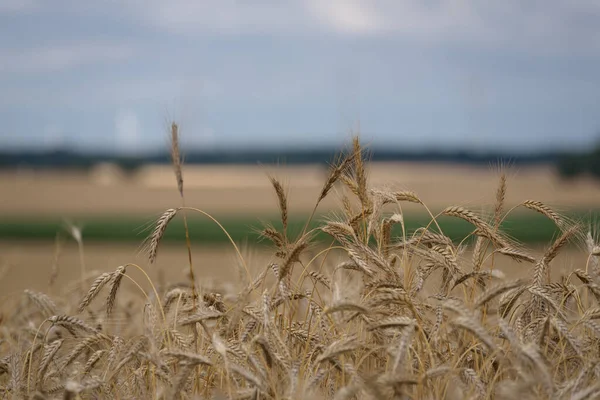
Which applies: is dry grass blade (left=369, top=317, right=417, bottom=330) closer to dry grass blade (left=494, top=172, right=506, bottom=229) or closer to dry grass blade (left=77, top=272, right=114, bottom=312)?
dry grass blade (left=494, top=172, right=506, bottom=229)

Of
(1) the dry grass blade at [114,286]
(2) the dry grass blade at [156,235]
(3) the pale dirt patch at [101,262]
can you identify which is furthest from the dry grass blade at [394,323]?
(3) the pale dirt patch at [101,262]

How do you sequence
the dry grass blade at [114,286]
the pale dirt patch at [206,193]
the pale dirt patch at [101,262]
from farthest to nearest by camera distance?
the pale dirt patch at [206,193], the pale dirt patch at [101,262], the dry grass blade at [114,286]

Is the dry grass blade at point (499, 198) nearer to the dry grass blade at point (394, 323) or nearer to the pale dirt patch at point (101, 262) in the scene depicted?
the dry grass blade at point (394, 323)

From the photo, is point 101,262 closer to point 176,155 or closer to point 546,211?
point 176,155

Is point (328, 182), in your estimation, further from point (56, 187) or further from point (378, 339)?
point (56, 187)

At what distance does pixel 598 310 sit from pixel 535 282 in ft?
1.19

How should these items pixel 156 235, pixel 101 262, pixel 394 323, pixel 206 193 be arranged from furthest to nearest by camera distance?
pixel 206 193, pixel 101 262, pixel 156 235, pixel 394 323

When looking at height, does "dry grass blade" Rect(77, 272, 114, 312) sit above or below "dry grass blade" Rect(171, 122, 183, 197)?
below

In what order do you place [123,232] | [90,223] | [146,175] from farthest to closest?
[146,175] < [90,223] < [123,232]

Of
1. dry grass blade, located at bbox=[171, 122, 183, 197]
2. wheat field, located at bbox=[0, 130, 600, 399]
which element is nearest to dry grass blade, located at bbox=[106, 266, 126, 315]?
wheat field, located at bbox=[0, 130, 600, 399]

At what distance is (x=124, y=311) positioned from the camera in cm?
586

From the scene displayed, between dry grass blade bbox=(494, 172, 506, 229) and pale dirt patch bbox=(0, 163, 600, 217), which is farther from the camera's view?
pale dirt patch bbox=(0, 163, 600, 217)

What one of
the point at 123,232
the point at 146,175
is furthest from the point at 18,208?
the point at 146,175

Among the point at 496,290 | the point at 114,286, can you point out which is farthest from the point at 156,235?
the point at 496,290
